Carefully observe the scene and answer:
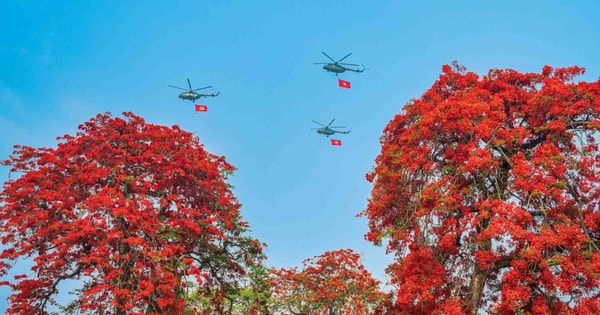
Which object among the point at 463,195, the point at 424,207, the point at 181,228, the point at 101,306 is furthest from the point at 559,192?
the point at 101,306

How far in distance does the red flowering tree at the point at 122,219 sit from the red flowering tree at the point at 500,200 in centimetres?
418

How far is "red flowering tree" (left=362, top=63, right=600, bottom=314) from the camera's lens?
9.40 meters

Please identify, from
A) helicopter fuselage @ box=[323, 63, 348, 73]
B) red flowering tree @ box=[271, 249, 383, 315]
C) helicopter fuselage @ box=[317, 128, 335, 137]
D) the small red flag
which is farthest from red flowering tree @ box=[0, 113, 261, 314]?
helicopter fuselage @ box=[317, 128, 335, 137]

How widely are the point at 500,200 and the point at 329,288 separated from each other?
8762mm

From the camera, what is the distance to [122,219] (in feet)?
38.9

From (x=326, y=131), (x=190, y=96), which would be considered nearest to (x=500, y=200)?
(x=190, y=96)

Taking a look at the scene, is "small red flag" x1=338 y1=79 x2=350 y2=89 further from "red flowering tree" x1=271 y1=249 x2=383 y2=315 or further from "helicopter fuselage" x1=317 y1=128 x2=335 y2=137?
"red flowering tree" x1=271 y1=249 x2=383 y2=315

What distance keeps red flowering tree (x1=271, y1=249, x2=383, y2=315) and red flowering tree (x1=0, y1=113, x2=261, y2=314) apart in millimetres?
3898

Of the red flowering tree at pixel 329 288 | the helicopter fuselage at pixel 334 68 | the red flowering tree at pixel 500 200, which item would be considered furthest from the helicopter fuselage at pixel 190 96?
A: the red flowering tree at pixel 500 200

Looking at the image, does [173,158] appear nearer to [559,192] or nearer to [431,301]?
[431,301]

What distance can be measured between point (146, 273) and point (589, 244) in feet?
28.1

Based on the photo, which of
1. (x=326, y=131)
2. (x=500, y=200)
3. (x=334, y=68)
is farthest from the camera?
(x=326, y=131)

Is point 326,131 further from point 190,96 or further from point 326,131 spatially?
point 190,96

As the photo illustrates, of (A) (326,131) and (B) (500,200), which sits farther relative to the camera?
(A) (326,131)
